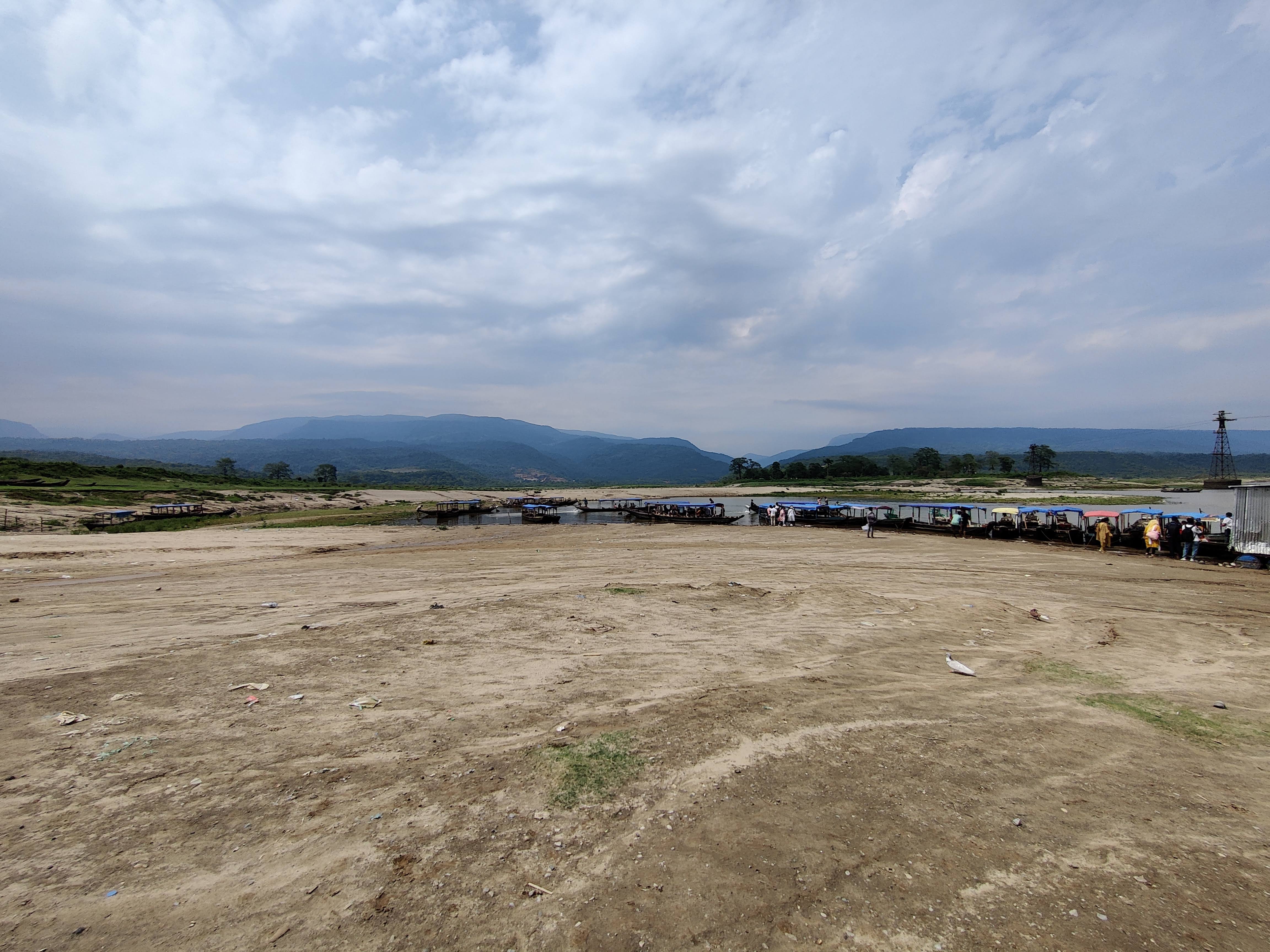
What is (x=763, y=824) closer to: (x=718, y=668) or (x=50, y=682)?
(x=718, y=668)

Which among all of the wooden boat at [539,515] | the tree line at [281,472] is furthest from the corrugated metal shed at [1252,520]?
the tree line at [281,472]

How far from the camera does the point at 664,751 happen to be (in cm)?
645

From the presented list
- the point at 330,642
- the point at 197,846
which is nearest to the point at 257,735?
the point at 197,846

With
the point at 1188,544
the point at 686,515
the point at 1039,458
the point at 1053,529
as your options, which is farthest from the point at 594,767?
the point at 1039,458

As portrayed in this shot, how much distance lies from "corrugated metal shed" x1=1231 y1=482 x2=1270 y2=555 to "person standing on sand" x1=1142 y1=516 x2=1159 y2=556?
7.96 ft

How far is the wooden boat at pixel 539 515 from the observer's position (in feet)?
188

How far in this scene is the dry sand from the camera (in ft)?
13.1

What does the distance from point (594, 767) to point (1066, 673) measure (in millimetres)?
9184

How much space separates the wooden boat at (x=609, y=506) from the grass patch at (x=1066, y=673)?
52.1 meters

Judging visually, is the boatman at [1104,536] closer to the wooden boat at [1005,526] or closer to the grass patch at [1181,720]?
the wooden boat at [1005,526]

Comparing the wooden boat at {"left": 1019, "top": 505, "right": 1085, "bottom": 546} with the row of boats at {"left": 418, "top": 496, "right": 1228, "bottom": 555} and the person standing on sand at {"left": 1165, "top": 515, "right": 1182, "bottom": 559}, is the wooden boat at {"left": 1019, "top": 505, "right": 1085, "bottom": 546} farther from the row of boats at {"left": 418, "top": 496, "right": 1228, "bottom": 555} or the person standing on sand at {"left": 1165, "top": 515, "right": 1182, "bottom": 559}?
the person standing on sand at {"left": 1165, "top": 515, "right": 1182, "bottom": 559}

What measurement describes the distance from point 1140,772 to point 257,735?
11.1 meters

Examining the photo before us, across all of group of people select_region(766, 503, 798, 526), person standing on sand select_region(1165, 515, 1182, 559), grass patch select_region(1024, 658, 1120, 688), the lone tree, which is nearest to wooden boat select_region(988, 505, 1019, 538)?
person standing on sand select_region(1165, 515, 1182, 559)

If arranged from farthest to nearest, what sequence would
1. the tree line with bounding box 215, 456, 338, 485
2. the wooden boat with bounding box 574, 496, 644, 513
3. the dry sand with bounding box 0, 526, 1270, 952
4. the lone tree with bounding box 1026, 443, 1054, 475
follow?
the lone tree with bounding box 1026, 443, 1054, 475 < the tree line with bounding box 215, 456, 338, 485 < the wooden boat with bounding box 574, 496, 644, 513 < the dry sand with bounding box 0, 526, 1270, 952
